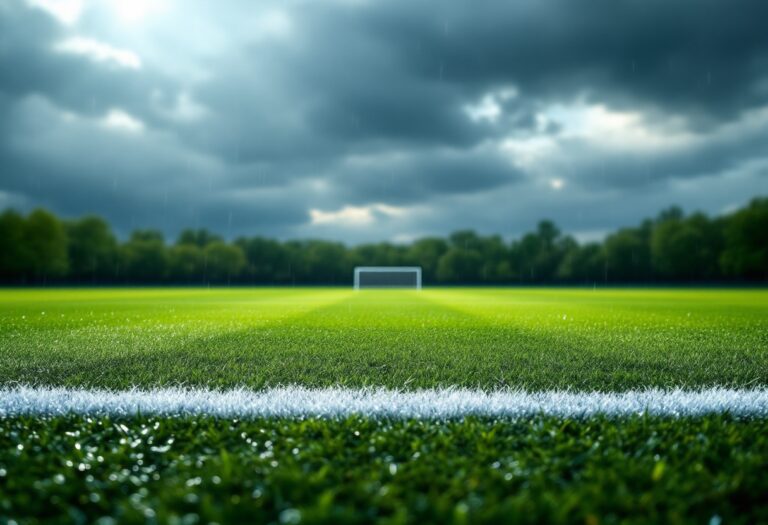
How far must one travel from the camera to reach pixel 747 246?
217 feet

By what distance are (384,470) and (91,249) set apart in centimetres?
8689

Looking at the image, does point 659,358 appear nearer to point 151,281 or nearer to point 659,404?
point 659,404

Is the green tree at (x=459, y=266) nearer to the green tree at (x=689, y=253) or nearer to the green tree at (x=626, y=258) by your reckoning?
the green tree at (x=626, y=258)

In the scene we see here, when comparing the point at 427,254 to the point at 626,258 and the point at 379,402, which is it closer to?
the point at 626,258

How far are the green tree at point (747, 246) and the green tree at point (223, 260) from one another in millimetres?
73645

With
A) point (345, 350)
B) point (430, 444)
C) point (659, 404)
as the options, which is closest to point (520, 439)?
point (430, 444)

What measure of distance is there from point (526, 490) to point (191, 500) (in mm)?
1386

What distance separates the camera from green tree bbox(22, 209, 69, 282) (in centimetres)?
6569

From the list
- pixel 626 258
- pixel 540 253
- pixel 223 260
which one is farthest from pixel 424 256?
pixel 223 260

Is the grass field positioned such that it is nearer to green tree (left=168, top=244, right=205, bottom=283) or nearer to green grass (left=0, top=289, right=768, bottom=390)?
green grass (left=0, top=289, right=768, bottom=390)

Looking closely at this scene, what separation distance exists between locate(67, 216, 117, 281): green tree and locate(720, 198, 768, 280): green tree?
87314 millimetres

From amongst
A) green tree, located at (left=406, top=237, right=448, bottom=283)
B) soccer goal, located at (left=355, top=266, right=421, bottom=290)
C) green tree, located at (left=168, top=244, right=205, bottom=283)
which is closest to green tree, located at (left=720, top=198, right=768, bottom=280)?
green tree, located at (left=406, top=237, right=448, bottom=283)

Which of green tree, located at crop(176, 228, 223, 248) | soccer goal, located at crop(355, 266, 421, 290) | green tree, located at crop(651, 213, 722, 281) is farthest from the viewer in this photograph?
green tree, located at crop(176, 228, 223, 248)

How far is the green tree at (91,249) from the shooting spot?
244ft
